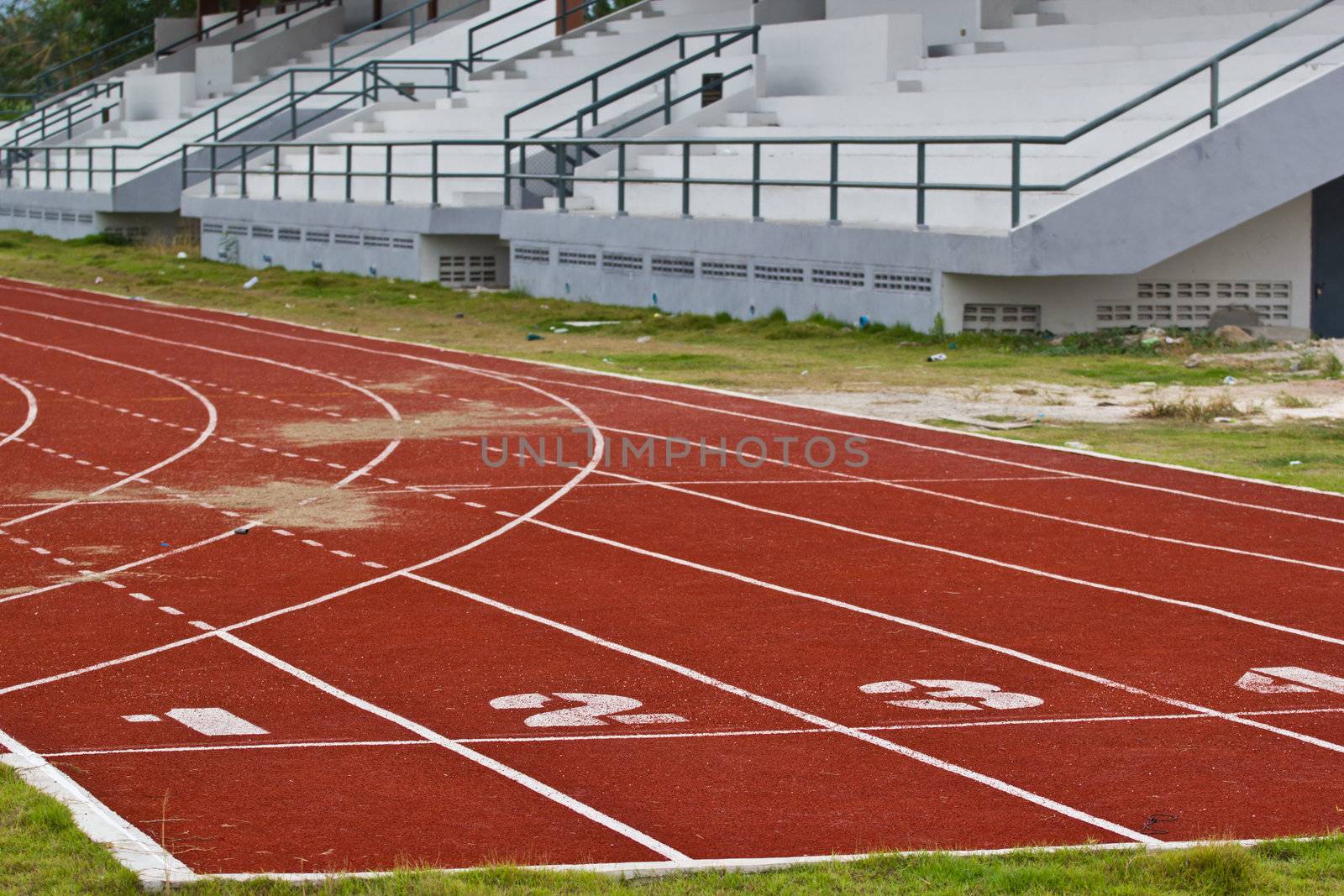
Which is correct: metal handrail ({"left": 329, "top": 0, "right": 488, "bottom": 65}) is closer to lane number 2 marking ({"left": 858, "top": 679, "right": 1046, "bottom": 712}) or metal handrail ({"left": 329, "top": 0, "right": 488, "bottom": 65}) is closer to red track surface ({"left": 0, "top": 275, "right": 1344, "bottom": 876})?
red track surface ({"left": 0, "top": 275, "right": 1344, "bottom": 876})

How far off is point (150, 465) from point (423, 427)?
247 centimetres

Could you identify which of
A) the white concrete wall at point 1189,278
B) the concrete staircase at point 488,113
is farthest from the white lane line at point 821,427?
the concrete staircase at point 488,113

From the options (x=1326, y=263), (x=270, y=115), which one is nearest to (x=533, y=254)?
(x=1326, y=263)

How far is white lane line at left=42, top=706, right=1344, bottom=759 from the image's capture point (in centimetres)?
668

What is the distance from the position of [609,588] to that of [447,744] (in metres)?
2.75

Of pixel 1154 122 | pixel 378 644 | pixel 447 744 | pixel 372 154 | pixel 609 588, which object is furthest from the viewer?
pixel 372 154

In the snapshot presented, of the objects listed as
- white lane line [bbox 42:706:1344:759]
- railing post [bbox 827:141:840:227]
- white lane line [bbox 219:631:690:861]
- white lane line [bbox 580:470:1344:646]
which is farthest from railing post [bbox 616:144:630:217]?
white lane line [bbox 42:706:1344:759]

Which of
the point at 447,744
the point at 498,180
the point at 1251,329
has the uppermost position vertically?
the point at 498,180

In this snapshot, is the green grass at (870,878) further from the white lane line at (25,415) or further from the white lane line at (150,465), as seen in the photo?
the white lane line at (25,415)

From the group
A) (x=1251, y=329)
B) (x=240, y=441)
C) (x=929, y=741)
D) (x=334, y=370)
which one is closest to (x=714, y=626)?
(x=929, y=741)

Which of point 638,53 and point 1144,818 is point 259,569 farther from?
point 638,53

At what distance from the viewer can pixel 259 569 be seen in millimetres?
9945

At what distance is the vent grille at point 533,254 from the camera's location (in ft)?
86.8

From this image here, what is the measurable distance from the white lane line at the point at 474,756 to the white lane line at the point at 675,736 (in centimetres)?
15
